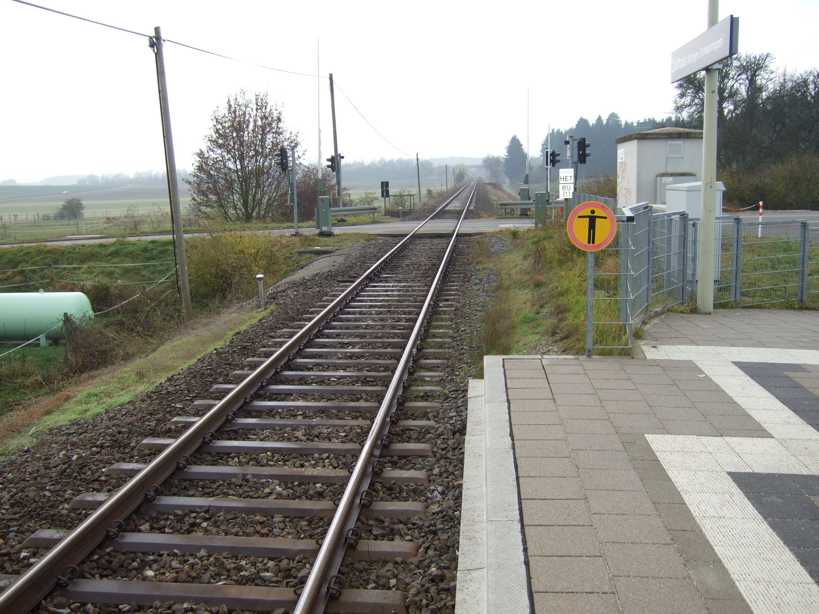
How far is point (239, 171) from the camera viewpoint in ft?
128

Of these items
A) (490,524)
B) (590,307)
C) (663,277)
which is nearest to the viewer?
(490,524)

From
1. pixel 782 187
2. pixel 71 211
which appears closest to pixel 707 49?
pixel 782 187

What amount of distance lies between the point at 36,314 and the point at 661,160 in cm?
1521

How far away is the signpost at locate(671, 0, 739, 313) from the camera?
9.22 meters

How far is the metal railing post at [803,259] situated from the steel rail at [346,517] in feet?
21.5

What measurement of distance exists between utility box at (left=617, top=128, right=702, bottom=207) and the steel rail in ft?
43.3

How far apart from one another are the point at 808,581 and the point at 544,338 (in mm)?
6305

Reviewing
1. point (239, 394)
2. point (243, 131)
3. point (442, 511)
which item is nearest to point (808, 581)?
point (442, 511)

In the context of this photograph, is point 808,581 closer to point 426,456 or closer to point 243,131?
point 426,456

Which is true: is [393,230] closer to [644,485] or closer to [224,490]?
[224,490]

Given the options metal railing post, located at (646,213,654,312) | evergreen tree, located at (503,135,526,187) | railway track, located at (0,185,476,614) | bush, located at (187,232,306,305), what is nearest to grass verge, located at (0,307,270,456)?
railway track, located at (0,185,476,614)

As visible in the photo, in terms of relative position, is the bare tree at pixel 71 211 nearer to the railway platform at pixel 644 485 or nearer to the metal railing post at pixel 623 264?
the metal railing post at pixel 623 264

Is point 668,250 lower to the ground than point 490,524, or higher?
higher

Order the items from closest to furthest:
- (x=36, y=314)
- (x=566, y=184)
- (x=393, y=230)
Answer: (x=36, y=314), (x=566, y=184), (x=393, y=230)
